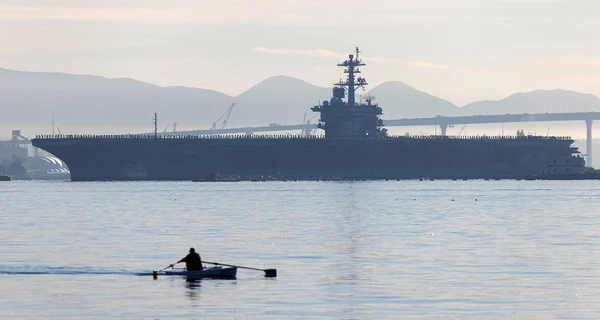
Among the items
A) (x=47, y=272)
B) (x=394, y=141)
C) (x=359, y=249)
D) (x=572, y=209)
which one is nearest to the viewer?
(x=47, y=272)

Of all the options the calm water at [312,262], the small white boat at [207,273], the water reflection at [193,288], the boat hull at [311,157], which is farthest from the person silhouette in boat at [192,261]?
the boat hull at [311,157]

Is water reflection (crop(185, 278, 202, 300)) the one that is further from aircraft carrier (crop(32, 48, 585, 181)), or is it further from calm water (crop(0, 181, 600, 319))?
aircraft carrier (crop(32, 48, 585, 181))

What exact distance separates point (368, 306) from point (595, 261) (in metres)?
13.2

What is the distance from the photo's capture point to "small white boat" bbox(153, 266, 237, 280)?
3903 centimetres

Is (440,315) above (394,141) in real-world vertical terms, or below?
below

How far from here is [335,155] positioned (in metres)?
151

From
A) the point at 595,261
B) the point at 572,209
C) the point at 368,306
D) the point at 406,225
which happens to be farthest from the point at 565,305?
the point at 572,209

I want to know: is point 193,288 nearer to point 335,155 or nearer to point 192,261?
point 192,261

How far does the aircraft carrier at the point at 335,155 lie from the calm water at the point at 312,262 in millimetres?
67048

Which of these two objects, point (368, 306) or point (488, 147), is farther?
point (488, 147)

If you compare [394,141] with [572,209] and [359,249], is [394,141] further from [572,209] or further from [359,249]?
[359,249]

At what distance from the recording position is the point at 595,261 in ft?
142

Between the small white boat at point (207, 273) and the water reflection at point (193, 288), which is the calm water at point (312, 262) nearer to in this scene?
the water reflection at point (193, 288)

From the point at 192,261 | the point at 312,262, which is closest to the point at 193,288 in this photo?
the point at 192,261
